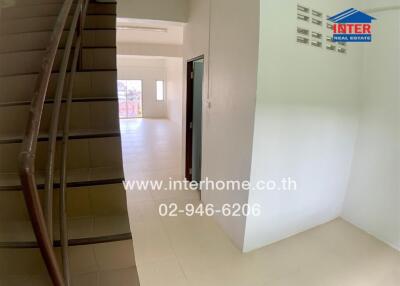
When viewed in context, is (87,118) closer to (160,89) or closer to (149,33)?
(149,33)

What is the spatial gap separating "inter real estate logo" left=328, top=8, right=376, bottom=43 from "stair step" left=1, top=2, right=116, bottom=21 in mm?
2415

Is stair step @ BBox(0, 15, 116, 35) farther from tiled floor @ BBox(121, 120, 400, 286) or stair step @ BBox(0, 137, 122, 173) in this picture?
tiled floor @ BBox(121, 120, 400, 286)

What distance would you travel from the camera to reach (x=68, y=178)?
1.57m

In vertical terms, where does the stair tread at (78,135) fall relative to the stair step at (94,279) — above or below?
above

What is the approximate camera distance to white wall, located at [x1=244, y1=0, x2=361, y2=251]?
8.38 ft

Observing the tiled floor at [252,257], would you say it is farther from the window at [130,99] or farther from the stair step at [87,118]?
the window at [130,99]

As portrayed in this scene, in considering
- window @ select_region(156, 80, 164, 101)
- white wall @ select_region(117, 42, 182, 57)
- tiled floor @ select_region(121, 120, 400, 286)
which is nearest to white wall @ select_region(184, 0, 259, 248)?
tiled floor @ select_region(121, 120, 400, 286)

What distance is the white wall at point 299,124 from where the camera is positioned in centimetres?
255

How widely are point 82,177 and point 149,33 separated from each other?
5.74 meters

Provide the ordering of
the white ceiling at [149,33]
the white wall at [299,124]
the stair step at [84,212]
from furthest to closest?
the white ceiling at [149,33] → the white wall at [299,124] → the stair step at [84,212]

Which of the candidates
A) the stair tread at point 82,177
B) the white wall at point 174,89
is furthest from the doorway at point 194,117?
the white wall at point 174,89

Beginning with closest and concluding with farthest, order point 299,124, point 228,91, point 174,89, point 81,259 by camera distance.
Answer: point 81,259 → point 299,124 → point 228,91 → point 174,89

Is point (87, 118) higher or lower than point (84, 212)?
higher

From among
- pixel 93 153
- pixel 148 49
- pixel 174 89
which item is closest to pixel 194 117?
pixel 93 153
